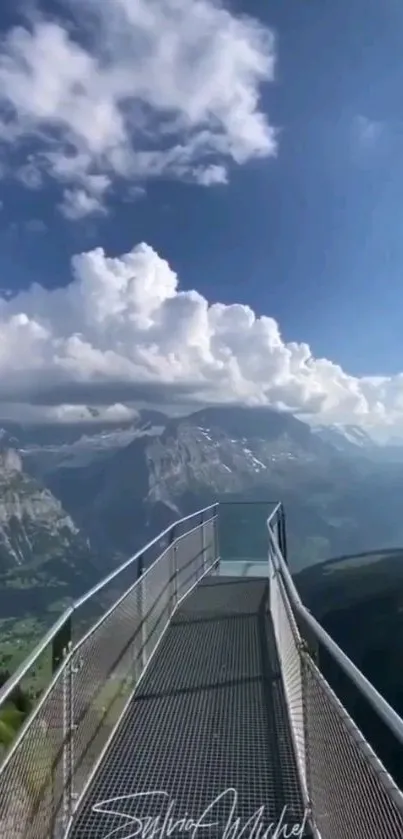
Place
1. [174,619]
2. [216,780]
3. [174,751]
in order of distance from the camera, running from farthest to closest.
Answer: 1. [174,619]
2. [174,751]
3. [216,780]

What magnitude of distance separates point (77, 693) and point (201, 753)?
43.5 inches

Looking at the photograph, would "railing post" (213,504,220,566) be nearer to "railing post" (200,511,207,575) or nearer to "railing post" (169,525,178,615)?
"railing post" (200,511,207,575)

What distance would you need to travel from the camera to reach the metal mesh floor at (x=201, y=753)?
366 centimetres

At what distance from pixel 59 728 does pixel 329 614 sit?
41.7 meters

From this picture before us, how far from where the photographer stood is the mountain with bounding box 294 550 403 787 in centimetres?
2870

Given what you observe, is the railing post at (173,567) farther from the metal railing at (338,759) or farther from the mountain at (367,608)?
the mountain at (367,608)

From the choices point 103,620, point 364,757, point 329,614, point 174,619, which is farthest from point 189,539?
point 329,614

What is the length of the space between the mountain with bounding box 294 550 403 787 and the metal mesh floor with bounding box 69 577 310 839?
9693 millimetres

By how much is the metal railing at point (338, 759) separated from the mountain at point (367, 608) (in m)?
11.8

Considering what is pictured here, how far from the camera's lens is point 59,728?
3623 mm

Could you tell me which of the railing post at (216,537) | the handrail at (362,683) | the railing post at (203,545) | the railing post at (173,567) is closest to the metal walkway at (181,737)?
the handrail at (362,683)

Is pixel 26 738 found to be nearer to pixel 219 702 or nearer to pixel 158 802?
pixel 158 802
